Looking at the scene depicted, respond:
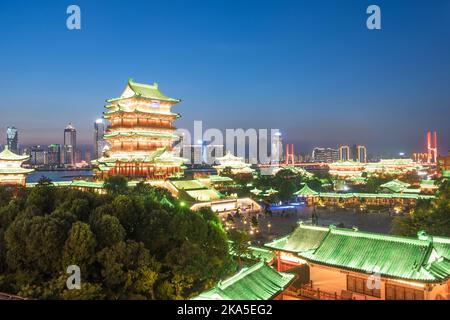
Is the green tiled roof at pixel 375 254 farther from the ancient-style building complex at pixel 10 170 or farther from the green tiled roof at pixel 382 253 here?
the ancient-style building complex at pixel 10 170

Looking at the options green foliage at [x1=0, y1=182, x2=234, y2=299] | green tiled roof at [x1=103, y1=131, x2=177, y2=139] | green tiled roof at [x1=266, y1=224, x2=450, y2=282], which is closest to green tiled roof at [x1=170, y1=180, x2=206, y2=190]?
green tiled roof at [x1=103, y1=131, x2=177, y2=139]

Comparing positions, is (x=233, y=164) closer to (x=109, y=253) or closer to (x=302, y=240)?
(x=302, y=240)

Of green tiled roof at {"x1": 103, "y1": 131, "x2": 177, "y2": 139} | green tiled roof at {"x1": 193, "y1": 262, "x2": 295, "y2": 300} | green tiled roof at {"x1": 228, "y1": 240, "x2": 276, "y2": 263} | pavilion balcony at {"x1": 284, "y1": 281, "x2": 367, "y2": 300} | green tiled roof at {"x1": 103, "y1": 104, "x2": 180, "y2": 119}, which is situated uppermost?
green tiled roof at {"x1": 103, "y1": 104, "x2": 180, "y2": 119}

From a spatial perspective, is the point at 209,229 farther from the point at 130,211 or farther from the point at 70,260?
the point at 70,260

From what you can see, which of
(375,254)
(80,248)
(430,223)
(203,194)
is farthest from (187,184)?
(375,254)

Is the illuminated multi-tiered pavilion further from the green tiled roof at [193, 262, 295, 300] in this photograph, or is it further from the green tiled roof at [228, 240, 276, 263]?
the green tiled roof at [193, 262, 295, 300]
